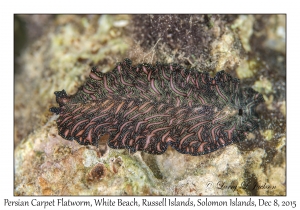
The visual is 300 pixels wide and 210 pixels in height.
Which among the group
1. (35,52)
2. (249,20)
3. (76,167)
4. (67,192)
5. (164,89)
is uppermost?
(249,20)

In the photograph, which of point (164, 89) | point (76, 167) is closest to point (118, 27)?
point (164, 89)

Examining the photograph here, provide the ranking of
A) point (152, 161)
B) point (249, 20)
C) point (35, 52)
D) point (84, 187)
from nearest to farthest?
point (84, 187), point (152, 161), point (249, 20), point (35, 52)

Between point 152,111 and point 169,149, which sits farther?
point 169,149

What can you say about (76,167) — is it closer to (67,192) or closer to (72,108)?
(67,192)

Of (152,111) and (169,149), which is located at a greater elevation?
(152,111)
